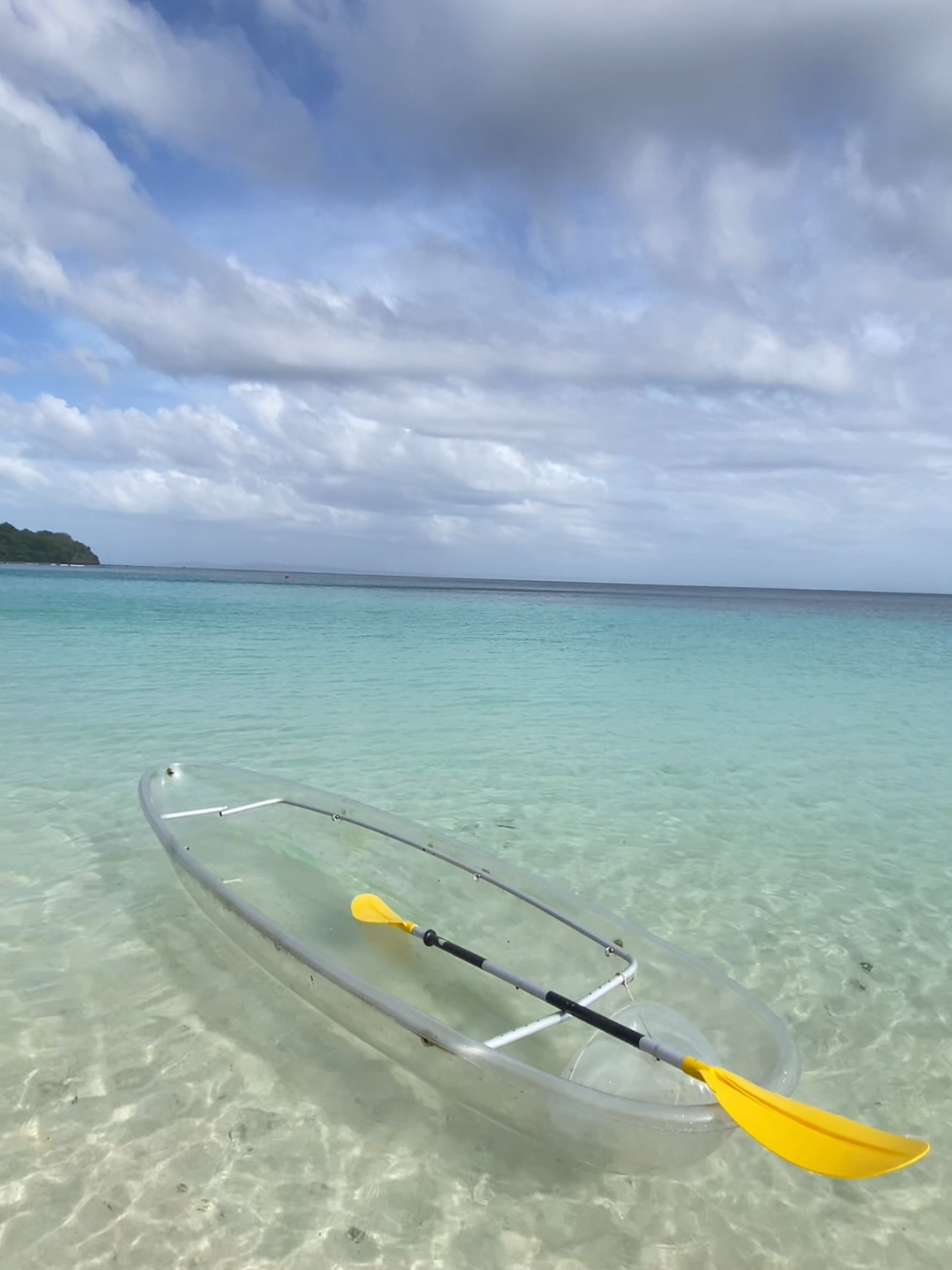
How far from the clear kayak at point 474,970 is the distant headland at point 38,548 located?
149 metres

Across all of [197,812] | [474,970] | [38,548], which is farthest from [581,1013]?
[38,548]

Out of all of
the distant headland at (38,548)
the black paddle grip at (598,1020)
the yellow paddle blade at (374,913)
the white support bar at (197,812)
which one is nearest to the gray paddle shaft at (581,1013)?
the black paddle grip at (598,1020)

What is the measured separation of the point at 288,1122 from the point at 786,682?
1867 centimetres

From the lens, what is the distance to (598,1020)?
3867 millimetres

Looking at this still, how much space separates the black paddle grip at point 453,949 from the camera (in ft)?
15.5

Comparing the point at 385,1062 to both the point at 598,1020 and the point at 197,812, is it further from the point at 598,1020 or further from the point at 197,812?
the point at 197,812

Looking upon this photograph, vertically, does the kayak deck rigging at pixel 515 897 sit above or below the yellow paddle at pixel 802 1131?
below

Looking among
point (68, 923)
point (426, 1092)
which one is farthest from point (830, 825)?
point (68, 923)

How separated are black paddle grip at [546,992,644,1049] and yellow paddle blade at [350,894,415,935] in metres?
1.41

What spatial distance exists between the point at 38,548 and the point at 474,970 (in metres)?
160

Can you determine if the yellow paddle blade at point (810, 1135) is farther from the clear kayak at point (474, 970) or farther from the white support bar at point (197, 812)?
the white support bar at point (197, 812)

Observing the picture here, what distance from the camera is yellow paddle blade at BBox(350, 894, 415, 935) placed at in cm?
536

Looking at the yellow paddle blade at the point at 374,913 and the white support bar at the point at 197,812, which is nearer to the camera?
the yellow paddle blade at the point at 374,913

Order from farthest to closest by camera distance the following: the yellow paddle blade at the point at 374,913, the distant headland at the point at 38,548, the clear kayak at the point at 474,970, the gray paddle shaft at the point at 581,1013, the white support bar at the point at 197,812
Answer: the distant headland at the point at 38,548, the white support bar at the point at 197,812, the yellow paddle blade at the point at 374,913, the gray paddle shaft at the point at 581,1013, the clear kayak at the point at 474,970
